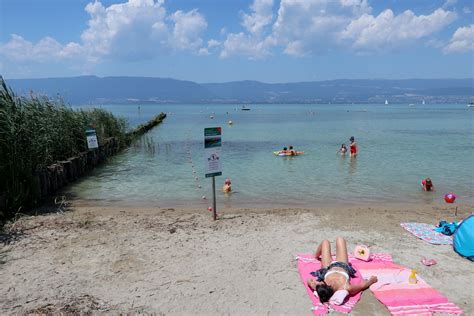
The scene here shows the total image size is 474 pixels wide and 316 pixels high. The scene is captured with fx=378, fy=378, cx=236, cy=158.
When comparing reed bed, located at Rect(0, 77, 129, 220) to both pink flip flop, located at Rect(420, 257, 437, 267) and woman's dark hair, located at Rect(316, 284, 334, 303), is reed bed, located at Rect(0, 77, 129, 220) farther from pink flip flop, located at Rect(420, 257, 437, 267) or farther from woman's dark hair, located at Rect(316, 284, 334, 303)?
pink flip flop, located at Rect(420, 257, 437, 267)

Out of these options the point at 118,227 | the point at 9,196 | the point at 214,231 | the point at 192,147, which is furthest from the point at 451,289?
the point at 192,147

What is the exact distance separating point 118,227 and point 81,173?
23.9 feet

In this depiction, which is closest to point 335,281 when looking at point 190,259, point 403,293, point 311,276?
point 311,276

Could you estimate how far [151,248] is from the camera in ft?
21.2

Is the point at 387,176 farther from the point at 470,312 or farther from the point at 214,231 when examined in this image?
the point at 470,312

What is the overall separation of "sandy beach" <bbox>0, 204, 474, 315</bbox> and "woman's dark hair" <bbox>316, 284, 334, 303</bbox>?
20 cm

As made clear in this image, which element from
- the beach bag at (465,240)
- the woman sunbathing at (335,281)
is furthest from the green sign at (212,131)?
the beach bag at (465,240)

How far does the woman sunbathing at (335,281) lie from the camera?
15.3ft

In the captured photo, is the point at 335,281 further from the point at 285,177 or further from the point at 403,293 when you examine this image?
the point at 285,177

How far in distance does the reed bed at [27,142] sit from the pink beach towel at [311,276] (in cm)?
615

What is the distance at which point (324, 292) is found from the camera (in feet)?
15.2

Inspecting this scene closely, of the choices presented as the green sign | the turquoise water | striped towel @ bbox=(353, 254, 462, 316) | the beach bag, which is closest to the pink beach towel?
striped towel @ bbox=(353, 254, 462, 316)

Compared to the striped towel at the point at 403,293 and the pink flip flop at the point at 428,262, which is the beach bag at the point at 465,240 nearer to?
the pink flip flop at the point at 428,262

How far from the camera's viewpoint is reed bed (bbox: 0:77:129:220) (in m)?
8.31
